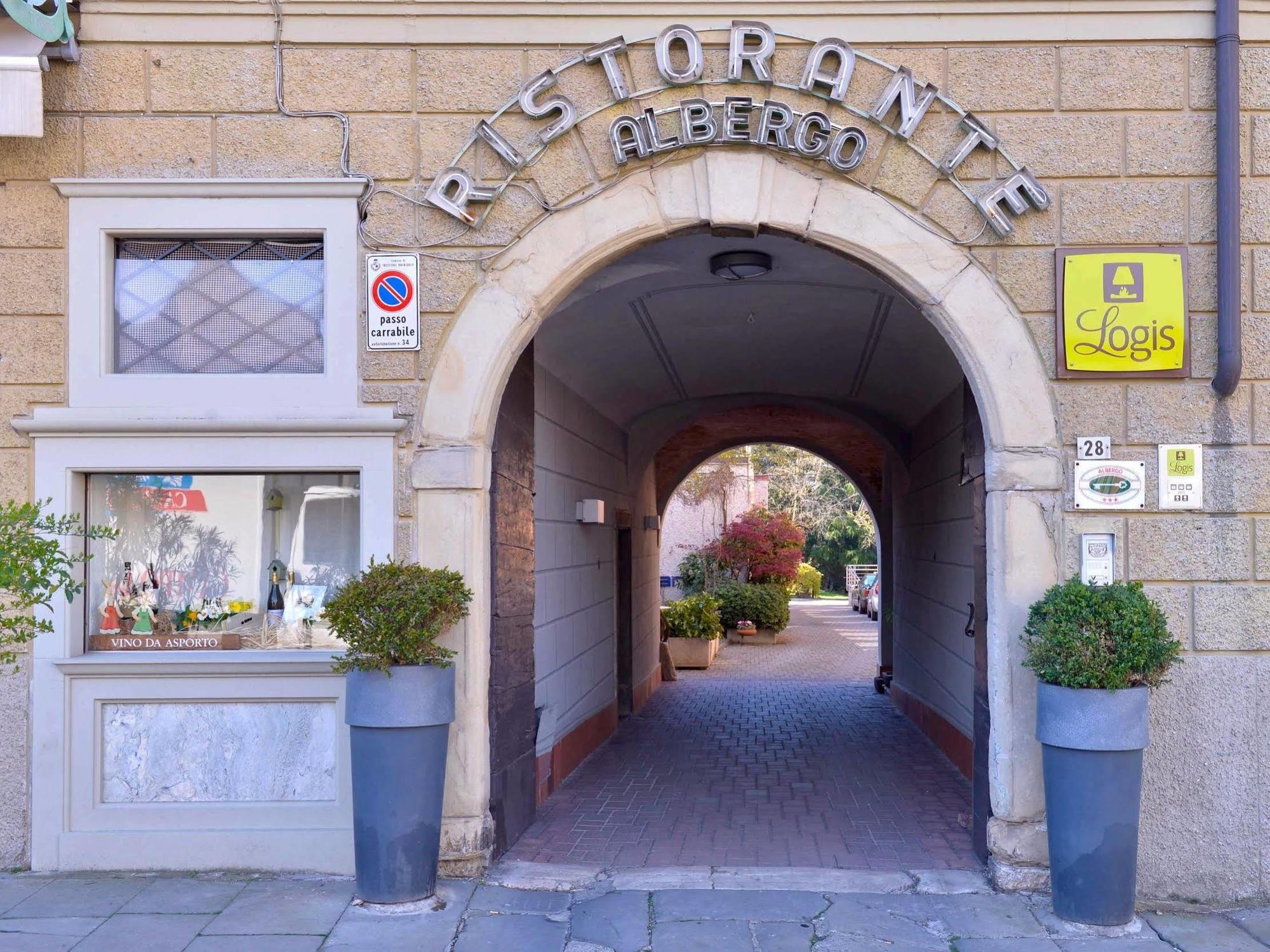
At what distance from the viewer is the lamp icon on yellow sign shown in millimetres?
4855

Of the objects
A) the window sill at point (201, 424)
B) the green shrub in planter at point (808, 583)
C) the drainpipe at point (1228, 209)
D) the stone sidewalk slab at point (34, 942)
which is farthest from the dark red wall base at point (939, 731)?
the green shrub in planter at point (808, 583)

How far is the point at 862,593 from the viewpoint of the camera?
2795 centimetres

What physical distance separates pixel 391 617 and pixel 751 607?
15.1 m

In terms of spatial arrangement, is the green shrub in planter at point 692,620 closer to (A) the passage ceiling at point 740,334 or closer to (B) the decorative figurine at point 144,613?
(A) the passage ceiling at point 740,334

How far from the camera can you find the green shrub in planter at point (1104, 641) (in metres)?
4.23

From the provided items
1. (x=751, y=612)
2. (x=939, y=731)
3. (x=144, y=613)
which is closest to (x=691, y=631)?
(x=751, y=612)

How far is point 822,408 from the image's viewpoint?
11.3m

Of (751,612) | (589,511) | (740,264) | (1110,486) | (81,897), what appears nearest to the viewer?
(81,897)

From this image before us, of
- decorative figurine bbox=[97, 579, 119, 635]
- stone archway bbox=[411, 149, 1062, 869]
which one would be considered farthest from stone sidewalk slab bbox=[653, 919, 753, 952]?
decorative figurine bbox=[97, 579, 119, 635]

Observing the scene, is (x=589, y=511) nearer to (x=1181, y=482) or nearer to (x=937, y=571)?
(x=937, y=571)

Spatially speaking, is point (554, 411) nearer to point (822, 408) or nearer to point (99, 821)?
point (99, 821)

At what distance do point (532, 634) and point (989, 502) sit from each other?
8.56ft

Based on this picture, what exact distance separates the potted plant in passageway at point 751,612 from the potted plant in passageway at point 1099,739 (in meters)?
14.7

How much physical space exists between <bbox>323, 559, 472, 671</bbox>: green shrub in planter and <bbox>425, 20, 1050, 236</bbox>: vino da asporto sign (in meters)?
1.70
